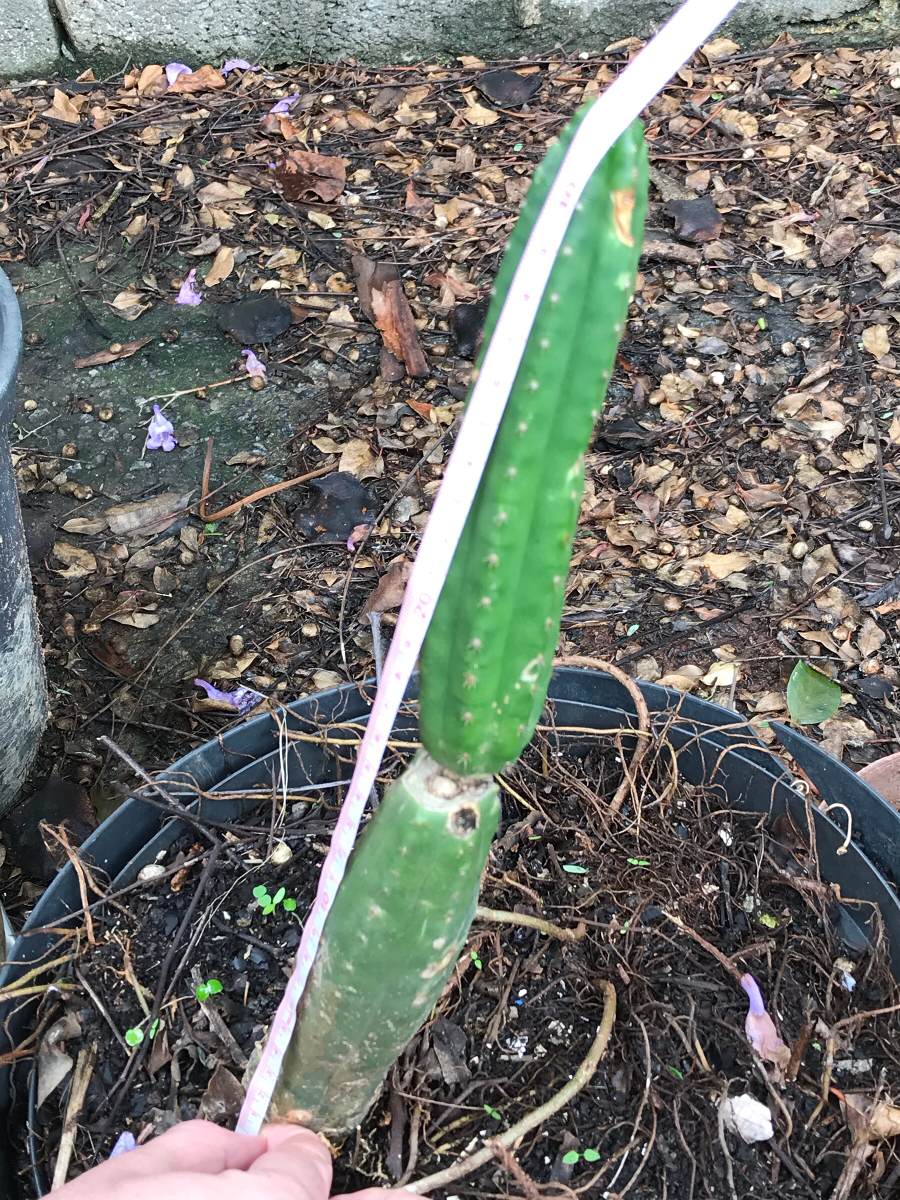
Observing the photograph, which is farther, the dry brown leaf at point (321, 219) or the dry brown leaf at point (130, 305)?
the dry brown leaf at point (321, 219)

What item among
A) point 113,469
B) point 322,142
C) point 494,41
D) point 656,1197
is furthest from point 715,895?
point 494,41

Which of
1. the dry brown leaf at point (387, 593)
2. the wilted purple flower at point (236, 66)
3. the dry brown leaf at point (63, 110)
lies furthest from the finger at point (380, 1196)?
the wilted purple flower at point (236, 66)

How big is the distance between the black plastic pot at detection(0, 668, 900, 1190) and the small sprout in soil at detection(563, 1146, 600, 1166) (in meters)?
0.44

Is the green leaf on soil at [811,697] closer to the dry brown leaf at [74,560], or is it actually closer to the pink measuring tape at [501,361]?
the pink measuring tape at [501,361]

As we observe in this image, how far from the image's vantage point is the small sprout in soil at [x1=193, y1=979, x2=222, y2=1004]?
3.92ft

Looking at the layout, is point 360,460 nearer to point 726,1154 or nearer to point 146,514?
Answer: point 146,514

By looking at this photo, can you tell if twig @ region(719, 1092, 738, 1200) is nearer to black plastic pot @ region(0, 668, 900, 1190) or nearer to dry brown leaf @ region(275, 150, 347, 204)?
black plastic pot @ region(0, 668, 900, 1190)

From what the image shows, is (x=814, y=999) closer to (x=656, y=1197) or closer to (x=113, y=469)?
(x=656, y=1197)

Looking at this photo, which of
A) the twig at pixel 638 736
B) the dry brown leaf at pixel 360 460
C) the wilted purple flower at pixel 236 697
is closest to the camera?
the twig at pixel 638 736

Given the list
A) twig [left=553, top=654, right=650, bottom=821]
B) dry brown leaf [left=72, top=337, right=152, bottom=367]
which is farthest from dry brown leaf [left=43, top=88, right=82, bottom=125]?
twig [left=553, top=654, right=650, bottom=821]

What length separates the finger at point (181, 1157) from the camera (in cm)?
70

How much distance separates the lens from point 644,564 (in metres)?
2.03

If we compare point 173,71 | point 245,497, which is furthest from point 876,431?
point 173,71

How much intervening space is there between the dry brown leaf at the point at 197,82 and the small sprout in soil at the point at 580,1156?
295cm
